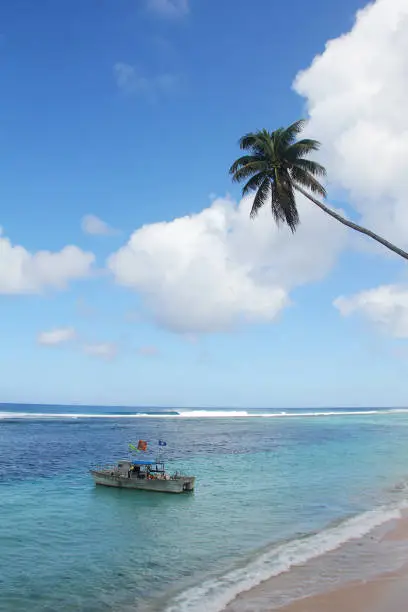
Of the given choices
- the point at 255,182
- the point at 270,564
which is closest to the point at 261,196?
the point at 255,182

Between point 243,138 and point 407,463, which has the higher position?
point 243,138

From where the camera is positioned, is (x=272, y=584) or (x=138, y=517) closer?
(x=272, y=584)

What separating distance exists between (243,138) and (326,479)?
27101 millimetres

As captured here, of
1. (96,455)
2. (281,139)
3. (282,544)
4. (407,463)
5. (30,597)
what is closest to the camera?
(30,597)

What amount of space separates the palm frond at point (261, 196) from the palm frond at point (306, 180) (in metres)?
1.33

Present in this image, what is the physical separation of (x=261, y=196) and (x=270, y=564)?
1653 centimetres

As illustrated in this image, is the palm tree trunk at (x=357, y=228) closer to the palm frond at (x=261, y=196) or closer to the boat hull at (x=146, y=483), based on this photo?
the palm frond at (x=261, y=196)

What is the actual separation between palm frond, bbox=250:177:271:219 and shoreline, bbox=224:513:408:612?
1593 cm

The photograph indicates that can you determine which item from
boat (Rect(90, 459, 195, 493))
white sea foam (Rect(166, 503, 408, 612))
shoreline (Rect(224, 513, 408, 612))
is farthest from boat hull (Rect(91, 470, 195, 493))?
shoreline (Rect(224, 513, 408, 612))

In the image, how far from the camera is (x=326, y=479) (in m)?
38.7

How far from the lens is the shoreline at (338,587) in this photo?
1478 centimetres

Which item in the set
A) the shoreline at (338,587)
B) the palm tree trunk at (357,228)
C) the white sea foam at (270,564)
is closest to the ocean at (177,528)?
the white sea foam at (270,564)

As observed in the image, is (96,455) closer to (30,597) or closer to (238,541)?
(238,541)

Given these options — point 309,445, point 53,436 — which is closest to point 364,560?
point 309,445
